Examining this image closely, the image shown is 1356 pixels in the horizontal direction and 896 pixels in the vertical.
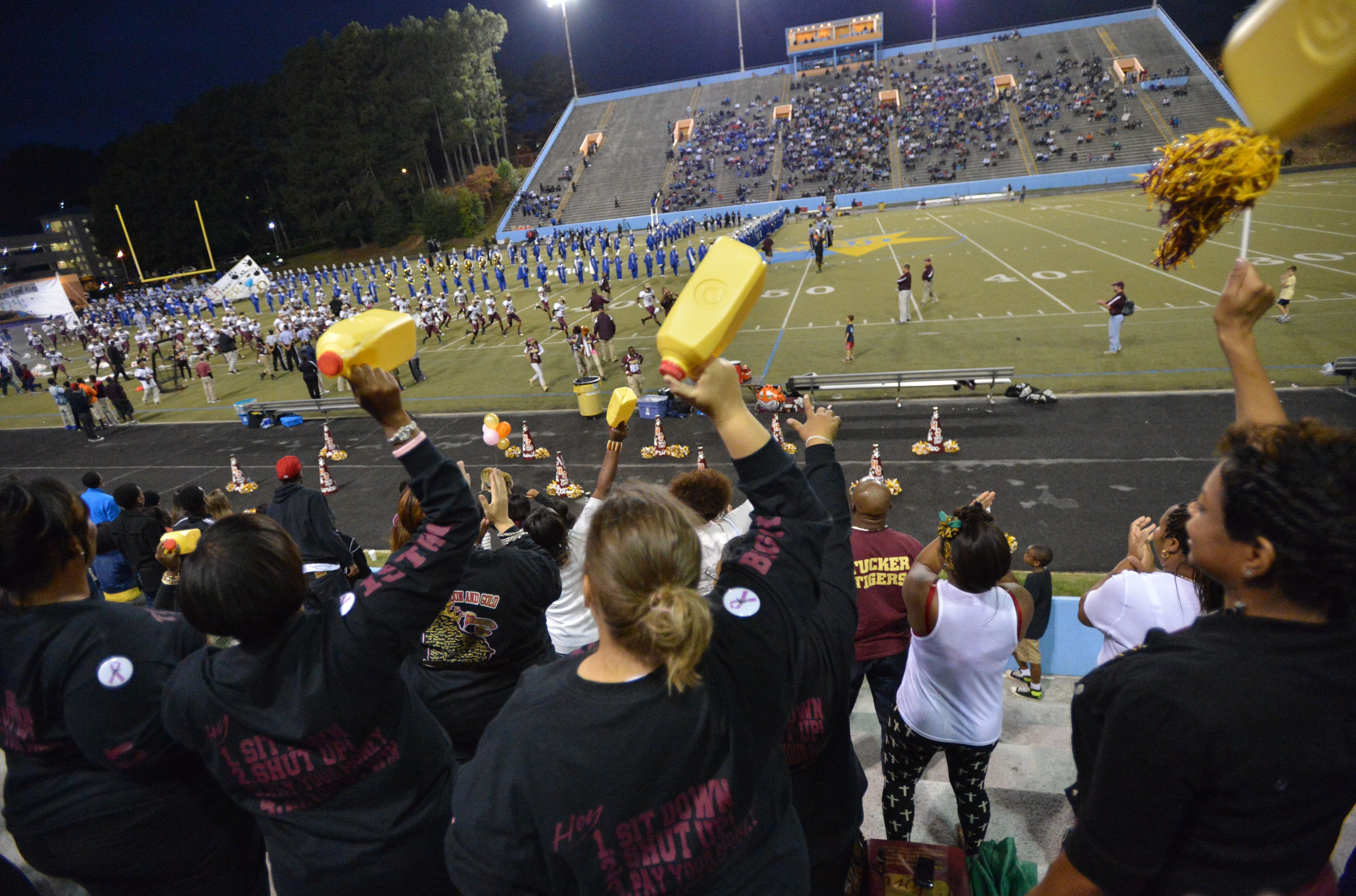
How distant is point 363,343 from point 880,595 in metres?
3.06

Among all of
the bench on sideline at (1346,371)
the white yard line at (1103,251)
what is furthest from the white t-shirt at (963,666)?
the bench on sideline at (1346,371)

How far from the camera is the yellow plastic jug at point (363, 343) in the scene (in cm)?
207

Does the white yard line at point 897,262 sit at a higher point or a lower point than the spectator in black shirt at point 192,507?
lower

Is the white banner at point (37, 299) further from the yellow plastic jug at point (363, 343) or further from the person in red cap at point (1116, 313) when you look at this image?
the yellow plastic jug at point (363, 343)

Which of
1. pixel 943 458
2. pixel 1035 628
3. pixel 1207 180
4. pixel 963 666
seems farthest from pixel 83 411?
pixel 1207 180

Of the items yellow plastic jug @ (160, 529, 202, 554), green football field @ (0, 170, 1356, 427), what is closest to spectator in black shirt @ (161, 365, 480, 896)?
yellow plastic jug @ (160, 529, 202, 554)

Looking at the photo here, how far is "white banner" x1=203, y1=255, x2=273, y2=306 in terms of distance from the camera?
44.9 meters

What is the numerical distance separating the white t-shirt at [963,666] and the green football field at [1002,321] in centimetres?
1127

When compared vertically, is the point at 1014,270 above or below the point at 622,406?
below

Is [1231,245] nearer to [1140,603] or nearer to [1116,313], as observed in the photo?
[1116,313]

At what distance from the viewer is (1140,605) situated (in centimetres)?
304

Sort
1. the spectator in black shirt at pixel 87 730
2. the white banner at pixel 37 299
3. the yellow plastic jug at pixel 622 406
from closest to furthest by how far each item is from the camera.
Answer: the spectator in black shirt at pixel 87 730, the yellow plastic jug at pixel 622 406, the white banner at pixel 37 299

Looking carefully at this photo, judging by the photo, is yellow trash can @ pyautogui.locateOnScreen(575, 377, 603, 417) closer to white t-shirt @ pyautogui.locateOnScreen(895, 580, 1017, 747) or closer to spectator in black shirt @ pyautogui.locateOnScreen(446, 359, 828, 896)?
white t-shirt @ pyautogui.locateOnScreen(895, 580, 1017, 747)

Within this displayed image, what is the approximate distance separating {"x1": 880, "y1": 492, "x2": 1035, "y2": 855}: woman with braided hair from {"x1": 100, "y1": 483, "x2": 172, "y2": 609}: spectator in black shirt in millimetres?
6751
